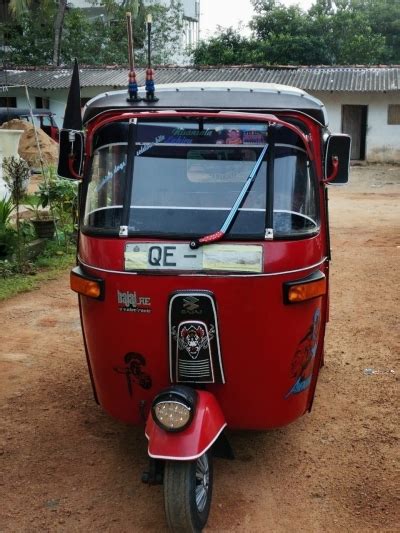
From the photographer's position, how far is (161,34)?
28281mm

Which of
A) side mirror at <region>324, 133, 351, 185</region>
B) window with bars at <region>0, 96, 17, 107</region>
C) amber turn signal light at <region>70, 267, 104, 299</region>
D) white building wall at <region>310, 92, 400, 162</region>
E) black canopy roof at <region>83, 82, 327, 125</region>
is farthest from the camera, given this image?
window with bars at <region>0, 96, 17, 107</region>

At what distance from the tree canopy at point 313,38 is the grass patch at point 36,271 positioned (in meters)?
20.2

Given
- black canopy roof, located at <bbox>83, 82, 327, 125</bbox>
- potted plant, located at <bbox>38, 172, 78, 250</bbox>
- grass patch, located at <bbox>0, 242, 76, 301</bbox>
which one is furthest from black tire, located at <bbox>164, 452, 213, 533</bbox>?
potted plant, located at <bbox>38, 172, 78, 250</bbox>

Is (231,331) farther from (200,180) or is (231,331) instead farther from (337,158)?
(337,158)

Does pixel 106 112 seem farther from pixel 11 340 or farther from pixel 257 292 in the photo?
pixel 11 340

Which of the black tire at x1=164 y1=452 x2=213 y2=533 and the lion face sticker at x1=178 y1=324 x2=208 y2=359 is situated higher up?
the lion face sticker at x1=178 y1=324 x2=208 y2=359

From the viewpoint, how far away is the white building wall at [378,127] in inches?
843

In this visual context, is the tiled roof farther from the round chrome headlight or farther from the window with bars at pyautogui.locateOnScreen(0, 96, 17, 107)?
the round chrome headlight

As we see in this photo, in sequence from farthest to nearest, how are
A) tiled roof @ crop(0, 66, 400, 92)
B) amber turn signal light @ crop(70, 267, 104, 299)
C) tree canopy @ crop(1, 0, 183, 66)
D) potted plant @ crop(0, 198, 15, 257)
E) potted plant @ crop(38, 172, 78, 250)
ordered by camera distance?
tree canopy @ crop(1, 0, 183, 66)
tiled roof @ crop(0, 66, 400, 92)
potted plant @ crop(38, 172, 78, 250)
potted plant @ crop(0, 198, 15, 257)
amber turn signal light @ crop(70, 267, 104, 299)

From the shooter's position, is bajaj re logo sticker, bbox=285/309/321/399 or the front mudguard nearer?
the front mudguard

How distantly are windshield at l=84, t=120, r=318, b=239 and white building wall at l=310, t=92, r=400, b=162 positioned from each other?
19.3 metres

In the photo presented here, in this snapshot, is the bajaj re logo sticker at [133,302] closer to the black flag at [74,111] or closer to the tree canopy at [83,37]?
the black flag at [74,111]

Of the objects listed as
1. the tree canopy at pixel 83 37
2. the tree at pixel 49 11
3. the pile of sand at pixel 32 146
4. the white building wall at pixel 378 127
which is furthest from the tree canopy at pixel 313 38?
the pile of sand at pixel 32 146

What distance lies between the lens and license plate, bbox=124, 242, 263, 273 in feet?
9.60
